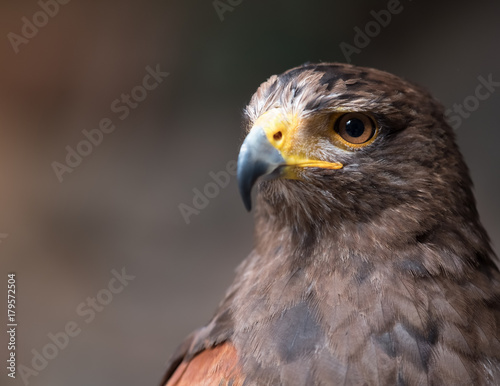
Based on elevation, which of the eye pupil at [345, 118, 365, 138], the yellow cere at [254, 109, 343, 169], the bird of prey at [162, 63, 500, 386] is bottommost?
the bird of prey at [162, 63, 500, 386]

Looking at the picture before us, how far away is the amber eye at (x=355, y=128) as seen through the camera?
2.12 metres

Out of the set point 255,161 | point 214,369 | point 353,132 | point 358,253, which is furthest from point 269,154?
point 214,369

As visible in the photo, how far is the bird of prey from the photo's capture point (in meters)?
1.94

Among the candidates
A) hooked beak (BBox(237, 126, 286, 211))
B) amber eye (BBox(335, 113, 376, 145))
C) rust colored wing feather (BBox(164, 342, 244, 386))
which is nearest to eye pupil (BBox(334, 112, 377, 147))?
amber eye (BBox(335, 113, 376, 145))

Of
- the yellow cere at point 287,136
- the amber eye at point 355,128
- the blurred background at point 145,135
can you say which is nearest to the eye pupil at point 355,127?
the amber eye at point 355,128

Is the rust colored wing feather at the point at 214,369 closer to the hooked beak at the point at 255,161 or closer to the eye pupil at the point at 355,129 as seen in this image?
the hooked beak at the point at 255,161

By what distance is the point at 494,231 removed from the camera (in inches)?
219

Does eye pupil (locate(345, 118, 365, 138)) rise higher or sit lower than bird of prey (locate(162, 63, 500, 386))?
higher

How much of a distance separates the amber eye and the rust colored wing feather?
862 millimetres

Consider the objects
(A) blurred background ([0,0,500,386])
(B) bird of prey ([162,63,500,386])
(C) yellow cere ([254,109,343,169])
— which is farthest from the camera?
(A) blurred background ([0,0,500,386])

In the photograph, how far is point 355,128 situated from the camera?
2125 mm

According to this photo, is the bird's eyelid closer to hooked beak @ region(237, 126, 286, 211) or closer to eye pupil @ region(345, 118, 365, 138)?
eye pupil @ region(345, 118, 365, 138)

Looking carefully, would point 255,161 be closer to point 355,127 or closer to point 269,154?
point 269,154

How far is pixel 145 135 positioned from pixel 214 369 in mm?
3915
